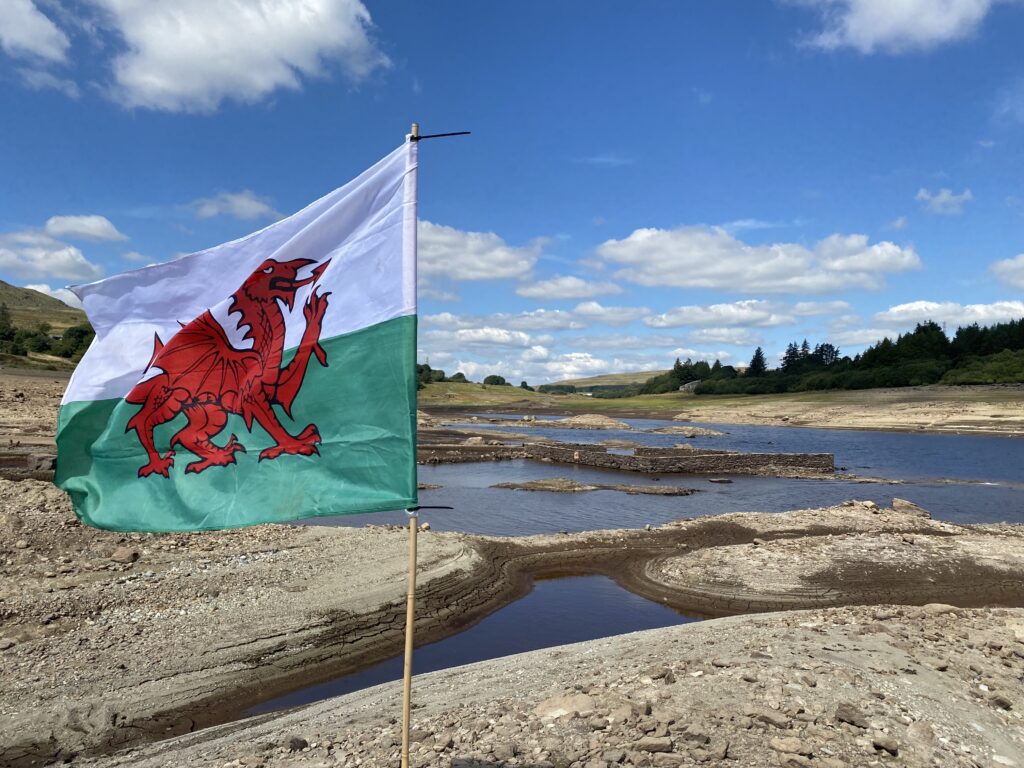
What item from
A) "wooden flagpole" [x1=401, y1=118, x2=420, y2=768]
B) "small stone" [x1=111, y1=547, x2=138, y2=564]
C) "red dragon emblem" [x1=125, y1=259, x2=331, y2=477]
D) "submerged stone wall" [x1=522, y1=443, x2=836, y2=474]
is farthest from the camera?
"submerged stone wall" [x1=522, y1=443, x2=836, y2=474]

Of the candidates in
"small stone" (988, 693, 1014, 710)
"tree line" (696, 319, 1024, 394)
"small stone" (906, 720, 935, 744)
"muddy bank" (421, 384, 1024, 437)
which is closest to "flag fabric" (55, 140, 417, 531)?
"small stone" (906, 720, 935, 744)

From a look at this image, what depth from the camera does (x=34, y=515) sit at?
750 inches

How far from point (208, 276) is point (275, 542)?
1545 centimetres

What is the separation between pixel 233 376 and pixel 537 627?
11942mm

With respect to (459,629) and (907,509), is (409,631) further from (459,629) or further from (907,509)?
(907,509)

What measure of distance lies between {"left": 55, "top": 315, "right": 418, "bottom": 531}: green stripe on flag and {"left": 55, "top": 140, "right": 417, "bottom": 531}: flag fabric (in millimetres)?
12

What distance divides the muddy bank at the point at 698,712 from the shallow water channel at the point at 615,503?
2968mm

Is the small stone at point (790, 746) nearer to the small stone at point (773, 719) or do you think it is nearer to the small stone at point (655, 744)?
the small stone at point (773, 719)

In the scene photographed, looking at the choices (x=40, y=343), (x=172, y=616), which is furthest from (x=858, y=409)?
(x=40, y=343)

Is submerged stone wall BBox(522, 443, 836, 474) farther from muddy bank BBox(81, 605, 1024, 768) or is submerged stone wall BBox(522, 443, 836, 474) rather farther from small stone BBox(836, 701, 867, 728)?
small stone BBox(836, 701, 867, 728)

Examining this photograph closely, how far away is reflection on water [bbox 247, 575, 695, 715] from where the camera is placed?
499 inches

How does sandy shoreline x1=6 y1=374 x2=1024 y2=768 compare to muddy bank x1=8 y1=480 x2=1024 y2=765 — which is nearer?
sandy shoreline x1=6 y1=374 x2=1024 y2=768

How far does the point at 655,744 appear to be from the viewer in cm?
715

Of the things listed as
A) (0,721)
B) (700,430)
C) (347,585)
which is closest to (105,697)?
(0,721)
